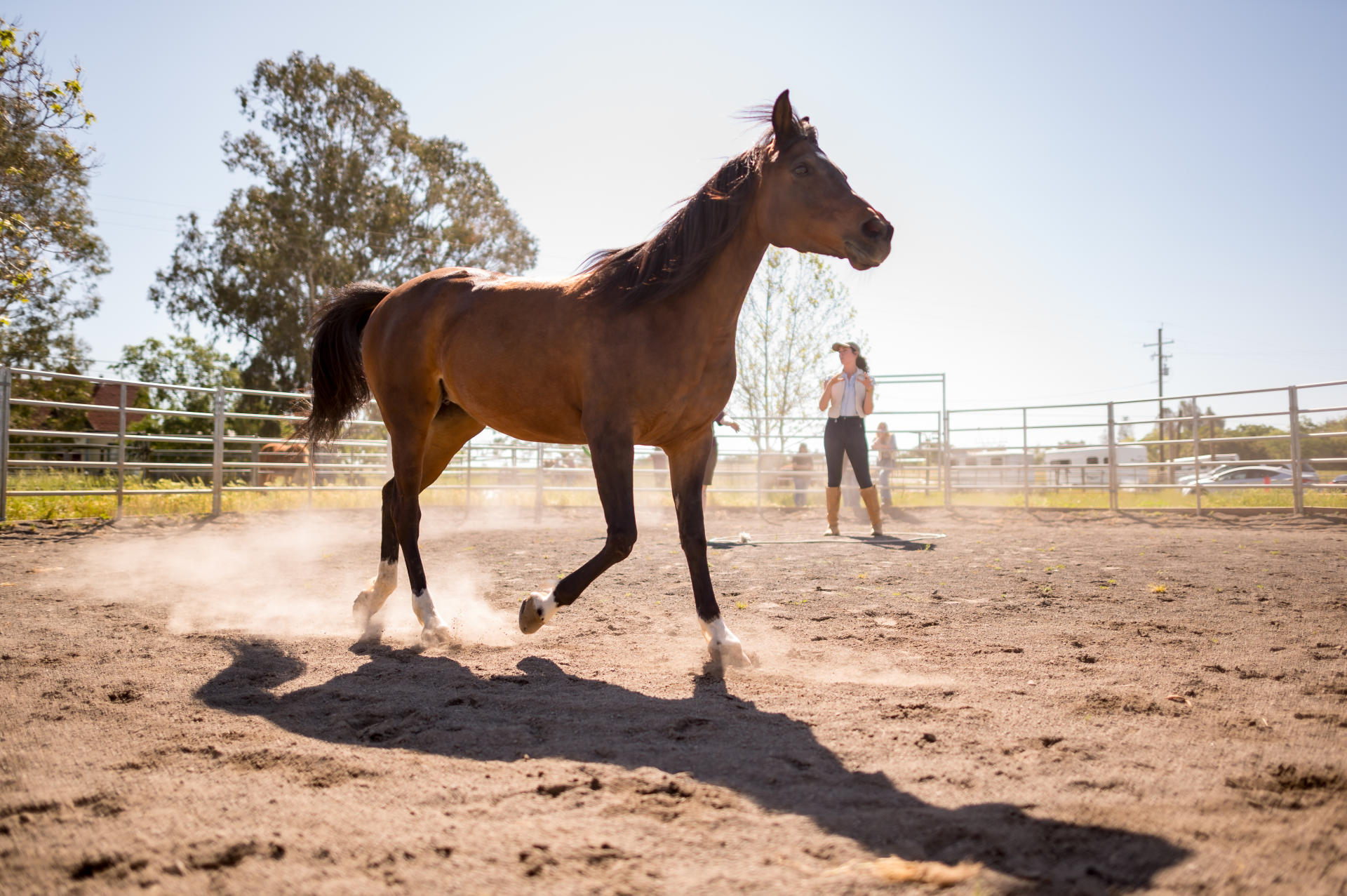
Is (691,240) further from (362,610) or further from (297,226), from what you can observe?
(297,226)

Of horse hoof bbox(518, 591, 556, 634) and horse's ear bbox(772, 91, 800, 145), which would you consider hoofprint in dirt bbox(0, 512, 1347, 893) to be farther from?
horse's ear bbox(772, 91, 800, 145)

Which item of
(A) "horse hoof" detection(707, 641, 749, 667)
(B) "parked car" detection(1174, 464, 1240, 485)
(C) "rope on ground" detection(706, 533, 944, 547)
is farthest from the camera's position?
(B) "parked car" detection(1174, 464, 1240, 485)

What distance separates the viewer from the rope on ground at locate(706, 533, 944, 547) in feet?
26.9

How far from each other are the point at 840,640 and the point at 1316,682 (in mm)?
1706

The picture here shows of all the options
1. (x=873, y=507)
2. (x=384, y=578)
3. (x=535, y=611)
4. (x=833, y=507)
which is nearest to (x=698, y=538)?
(x=535, y=611)

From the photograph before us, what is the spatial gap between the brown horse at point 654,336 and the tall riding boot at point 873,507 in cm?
523

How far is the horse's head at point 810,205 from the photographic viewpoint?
3.17 metres

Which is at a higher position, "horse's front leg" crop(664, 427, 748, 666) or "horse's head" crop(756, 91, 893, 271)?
"horse's head" crop(756, 91, 893, 271)

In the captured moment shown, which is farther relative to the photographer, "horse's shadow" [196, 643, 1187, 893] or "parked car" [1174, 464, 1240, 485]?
"parked car" [1174, 464, 1240, 485]

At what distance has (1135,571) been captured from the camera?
5.71m

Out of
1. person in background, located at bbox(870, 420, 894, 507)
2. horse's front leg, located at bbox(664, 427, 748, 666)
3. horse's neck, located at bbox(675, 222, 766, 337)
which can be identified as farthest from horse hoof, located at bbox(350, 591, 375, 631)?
person in background, located at bbox(870, 420, 894, 507)

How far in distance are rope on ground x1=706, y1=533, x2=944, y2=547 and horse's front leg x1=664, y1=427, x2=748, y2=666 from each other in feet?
14.2

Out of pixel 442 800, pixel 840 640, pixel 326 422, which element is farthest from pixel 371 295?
pixel 442 800

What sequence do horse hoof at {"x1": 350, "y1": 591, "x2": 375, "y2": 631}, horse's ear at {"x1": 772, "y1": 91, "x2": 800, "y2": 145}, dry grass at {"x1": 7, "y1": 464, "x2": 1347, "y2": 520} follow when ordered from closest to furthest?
1. horse's ear at {"x1": 772, "y1": 91, "x2": 800, "y2": 145}
2. horse hoof at {"x1": 350, "y1": 591, "x2": 375, "y2": 631}
3. dry grass at {"x1": 7, "y1": 464, "x2": 1347, "y2": 520}
